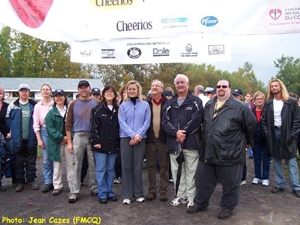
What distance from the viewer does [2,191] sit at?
17.7 ft

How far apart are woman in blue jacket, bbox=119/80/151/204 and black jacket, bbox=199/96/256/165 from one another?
123 cm

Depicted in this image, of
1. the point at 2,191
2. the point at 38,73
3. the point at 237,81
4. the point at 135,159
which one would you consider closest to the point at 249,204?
the point at 135,159

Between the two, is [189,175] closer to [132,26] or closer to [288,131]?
[288,131]

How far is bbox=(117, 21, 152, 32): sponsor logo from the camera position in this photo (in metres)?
4.32

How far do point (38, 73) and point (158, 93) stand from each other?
145 feet

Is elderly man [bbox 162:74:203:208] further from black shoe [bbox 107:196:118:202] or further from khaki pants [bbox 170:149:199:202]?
black shoe [bbox 107:196:118:202]

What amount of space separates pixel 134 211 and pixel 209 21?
342 centimetres

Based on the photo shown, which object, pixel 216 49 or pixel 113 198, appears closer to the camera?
pixel 216 49

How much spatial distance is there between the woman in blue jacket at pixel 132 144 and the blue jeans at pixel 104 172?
0.99ft

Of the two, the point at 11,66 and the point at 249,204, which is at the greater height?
the point at 11,66

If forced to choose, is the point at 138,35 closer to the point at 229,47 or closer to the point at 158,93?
the point at 158,93

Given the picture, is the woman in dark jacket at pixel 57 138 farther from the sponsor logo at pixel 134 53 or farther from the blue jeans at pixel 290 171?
the blue jeans at pixel 290 171

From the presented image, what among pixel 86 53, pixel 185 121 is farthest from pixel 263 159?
pixel 86 53

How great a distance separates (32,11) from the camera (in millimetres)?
4398
